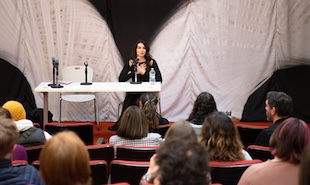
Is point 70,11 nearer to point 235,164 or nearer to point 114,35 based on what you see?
point 114,35

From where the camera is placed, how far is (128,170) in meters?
3.12

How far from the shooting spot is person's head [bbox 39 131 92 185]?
187 centimetres

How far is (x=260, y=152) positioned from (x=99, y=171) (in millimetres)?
1252

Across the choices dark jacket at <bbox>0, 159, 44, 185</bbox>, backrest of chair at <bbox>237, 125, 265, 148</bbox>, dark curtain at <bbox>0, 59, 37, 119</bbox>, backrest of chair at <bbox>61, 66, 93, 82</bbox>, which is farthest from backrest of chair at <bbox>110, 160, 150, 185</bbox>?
dark curtain at <bbox>0, 59, 37, 119</bbox>

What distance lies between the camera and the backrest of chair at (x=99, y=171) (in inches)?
123

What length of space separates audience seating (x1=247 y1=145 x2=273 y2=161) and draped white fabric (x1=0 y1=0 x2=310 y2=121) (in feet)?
13.0

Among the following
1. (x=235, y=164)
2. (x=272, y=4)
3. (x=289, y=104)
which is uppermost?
(x=272, y=4)

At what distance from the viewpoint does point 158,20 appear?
7.35 m

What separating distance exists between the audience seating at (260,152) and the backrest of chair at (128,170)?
93 cm

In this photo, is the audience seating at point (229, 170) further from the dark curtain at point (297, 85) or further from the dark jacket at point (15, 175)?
the dark curtain at point (297, 85)

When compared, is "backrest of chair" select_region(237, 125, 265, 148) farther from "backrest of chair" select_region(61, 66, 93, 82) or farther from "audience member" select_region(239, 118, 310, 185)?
"backrest of chair" select_region(61, 66, 93, 82)

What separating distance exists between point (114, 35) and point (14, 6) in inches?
65.8

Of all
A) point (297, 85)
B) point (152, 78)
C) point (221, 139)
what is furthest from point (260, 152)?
point (297, 85)

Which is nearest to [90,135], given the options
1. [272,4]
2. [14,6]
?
[14,6]
